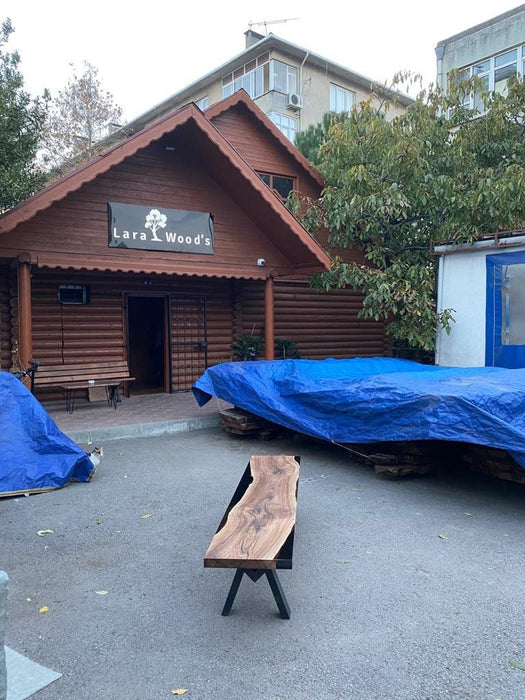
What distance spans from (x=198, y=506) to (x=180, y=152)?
275 inches

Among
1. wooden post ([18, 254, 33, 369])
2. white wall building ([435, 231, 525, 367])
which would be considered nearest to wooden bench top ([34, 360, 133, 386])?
wooden post ([18, 254, 33, 369])

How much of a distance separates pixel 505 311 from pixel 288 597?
7903 mm

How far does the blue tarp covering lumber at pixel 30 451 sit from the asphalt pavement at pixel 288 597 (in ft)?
0.56

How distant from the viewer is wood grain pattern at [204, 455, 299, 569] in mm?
2994

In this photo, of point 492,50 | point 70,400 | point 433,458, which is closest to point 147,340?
point 70,400

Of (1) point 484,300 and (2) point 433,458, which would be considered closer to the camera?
(2) point 433,458

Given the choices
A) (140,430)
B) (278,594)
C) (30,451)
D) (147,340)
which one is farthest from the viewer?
(147,340)

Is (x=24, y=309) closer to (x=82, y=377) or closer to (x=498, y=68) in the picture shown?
A: (x=82, y=377)

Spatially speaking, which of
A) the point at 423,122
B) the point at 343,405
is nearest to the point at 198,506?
the point at 343,405

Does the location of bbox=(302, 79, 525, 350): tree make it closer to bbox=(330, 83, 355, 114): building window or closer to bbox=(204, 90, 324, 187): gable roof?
bbox=(204, 90, 324, 187): gable roof

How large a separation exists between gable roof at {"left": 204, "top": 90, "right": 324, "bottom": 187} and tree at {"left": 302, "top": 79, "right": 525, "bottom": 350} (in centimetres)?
81

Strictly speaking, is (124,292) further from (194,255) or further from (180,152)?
(180,152)

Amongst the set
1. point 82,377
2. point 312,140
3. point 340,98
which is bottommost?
point 82,377

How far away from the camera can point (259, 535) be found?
333 cm
